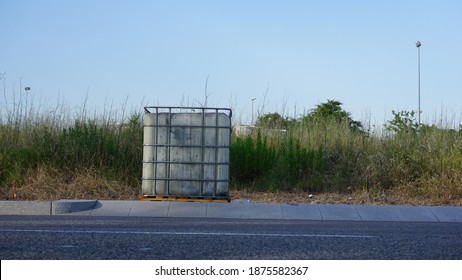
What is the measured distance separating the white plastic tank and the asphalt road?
2.60 metres

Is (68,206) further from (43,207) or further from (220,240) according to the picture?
(220,240)

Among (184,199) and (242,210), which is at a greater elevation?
(184,199)

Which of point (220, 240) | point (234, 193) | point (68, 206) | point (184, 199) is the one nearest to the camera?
point (220, 240)

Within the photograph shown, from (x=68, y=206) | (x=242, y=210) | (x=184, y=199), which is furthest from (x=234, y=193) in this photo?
(x=68, y=206)

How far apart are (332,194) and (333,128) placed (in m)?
3.50

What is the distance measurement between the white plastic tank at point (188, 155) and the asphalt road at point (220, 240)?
2596 millimetres

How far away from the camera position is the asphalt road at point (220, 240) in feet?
24.7

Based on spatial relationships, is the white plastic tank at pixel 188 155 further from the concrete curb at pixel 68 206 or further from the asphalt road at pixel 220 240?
the asphalt road at pixel 220 240

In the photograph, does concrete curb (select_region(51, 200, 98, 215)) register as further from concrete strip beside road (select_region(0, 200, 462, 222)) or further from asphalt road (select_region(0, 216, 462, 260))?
asphalt road (select_region(0, 216, 462, 260))

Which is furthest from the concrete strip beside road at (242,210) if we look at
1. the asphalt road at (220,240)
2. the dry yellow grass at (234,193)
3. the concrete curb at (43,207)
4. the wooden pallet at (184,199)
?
the asphalt road at (220,240)

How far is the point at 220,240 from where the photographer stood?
8.57 m

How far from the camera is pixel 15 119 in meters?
18.3

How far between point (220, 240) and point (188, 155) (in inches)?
213

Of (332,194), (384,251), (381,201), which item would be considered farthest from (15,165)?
(384,251)
